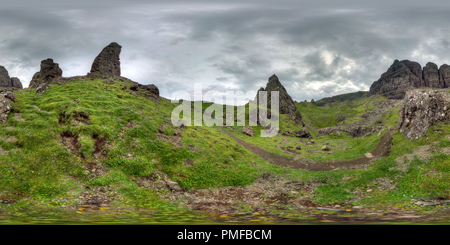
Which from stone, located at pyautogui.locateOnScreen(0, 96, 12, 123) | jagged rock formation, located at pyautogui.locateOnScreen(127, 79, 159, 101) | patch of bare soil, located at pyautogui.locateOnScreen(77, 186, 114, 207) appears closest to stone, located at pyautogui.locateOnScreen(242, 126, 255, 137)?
jagged rock formation, located at pyautogui.locateOnScreen(127, 79, 159, 101)

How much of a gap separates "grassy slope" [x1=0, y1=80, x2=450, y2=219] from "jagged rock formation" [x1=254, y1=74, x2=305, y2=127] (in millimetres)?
112906

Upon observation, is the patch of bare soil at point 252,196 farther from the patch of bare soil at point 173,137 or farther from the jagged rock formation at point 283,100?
the jagged rock formation at point 283,100

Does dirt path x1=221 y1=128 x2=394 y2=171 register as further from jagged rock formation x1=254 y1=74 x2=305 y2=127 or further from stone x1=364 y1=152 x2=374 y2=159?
jagged rock formation x1=254 y1=74 x2=305 y2=127

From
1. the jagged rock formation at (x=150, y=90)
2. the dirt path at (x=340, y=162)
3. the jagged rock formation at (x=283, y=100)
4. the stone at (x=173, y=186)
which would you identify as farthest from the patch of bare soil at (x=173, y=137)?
the jagged rock formation at (x=283, y=100)

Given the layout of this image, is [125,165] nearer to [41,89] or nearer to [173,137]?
[173,137]

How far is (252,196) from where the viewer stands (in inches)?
1015

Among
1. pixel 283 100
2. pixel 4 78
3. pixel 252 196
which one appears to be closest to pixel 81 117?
pixel 252 196

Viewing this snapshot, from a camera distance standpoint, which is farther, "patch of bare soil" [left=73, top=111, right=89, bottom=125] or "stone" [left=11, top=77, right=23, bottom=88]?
"stone" [left=11, top=77, right=23, bottom=88]

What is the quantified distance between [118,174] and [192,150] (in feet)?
45.6

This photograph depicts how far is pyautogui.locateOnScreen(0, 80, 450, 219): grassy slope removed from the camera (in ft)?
66.4

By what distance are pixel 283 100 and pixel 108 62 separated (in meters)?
131

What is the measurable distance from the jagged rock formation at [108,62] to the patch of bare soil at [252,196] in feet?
351

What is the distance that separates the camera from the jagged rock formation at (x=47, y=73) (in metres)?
88.2
